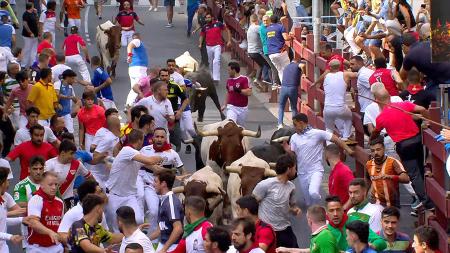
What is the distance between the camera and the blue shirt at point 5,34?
2820 centimetres

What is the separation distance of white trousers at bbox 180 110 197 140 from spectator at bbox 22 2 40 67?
9176 millimetres

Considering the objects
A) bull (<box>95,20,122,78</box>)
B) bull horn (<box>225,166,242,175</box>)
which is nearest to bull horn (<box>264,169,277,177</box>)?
bull horn (<box>225,166,242,175</box>)

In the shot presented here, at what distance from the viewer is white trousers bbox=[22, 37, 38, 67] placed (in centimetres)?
3091

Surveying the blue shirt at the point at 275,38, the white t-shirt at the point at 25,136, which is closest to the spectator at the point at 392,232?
the white t-shirt at the point at 25,136

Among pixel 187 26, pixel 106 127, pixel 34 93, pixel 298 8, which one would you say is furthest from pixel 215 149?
pixel 187 26

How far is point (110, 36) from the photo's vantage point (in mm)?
30078

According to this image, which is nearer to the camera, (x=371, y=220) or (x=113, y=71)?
(x=371, y=220)

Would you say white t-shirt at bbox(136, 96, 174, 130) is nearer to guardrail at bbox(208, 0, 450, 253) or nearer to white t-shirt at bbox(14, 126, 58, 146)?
white t-shirt at bbox(14, 126, 58, 146)

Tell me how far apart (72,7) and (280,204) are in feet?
60.2

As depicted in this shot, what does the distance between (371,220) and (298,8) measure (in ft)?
61.1

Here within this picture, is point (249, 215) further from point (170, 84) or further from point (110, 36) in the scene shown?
point (110, 36)

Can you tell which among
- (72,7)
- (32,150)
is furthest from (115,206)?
(72,7)

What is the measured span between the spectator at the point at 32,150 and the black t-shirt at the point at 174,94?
163 inches

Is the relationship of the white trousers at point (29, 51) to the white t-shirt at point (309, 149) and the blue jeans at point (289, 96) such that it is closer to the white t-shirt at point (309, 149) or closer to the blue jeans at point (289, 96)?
the blue jeans at point (289, 96)
